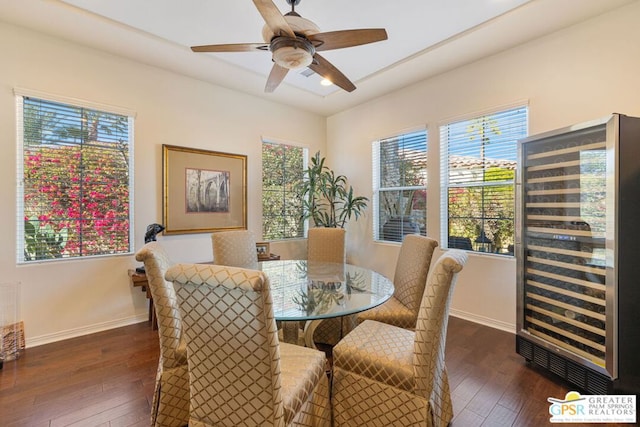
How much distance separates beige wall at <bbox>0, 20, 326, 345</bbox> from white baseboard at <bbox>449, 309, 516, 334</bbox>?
2.84 metres

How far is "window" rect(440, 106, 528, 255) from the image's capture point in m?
3.04

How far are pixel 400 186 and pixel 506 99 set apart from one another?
158 centimetres

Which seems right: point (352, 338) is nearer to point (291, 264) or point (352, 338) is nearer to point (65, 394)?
point (291, 264)

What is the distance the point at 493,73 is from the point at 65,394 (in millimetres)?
4670

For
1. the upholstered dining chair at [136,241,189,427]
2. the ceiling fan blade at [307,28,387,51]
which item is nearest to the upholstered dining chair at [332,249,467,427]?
the upholstered dining chair at [136,241,189,427]

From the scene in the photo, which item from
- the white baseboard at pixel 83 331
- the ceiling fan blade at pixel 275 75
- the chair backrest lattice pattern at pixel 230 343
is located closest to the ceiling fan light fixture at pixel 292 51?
the ceiling fan blade at pixel 275 75

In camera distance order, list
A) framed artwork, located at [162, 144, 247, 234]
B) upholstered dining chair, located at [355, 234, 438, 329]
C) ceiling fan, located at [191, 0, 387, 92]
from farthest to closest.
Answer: framed artwork, located at [162, 144, 247, 234]
upholstered dining chair, located at [355, 234, 438, 329]
ceiling fan, located at [191, 0, 387, 92]

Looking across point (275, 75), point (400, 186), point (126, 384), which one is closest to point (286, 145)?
point (400, 186)

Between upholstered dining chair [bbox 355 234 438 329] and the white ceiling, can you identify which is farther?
the white ceiling

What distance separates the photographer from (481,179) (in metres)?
3.26

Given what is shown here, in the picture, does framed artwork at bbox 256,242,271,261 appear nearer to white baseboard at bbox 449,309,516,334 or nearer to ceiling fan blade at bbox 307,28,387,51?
white baseboard at bbox 449,309,516,334

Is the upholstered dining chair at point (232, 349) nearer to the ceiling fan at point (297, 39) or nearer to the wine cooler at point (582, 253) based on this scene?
the ceiling fan at point (297, 39)

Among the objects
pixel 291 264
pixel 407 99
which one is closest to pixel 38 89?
pixel 291 264

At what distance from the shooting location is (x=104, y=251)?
308 cm
